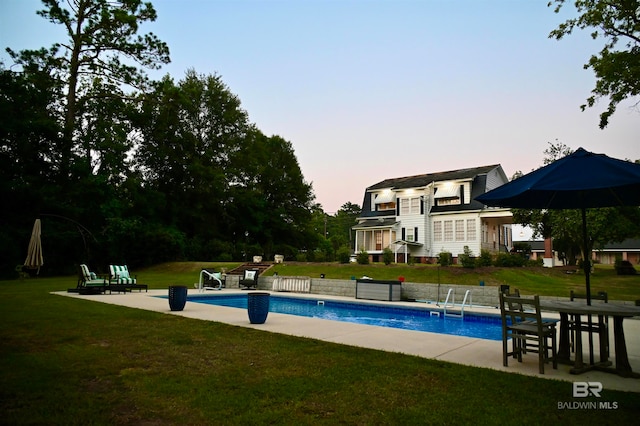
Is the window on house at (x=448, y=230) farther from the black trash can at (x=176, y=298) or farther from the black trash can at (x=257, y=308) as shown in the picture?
the black trash can at (x=257, y=308)

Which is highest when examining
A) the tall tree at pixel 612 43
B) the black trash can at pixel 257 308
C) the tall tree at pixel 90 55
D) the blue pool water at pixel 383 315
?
the tall tree at pixel 90 55

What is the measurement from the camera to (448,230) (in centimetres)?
3173

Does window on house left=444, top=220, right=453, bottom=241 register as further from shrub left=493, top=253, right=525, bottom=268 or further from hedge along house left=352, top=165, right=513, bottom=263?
shrub left=493, top=253, right=525, bottom=268

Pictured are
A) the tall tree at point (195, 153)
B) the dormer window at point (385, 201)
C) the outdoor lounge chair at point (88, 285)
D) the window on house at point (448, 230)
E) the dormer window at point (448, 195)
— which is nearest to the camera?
the outdoor lounge chair at point (88, 285)

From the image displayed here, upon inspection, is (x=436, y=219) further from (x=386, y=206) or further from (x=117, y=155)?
(x=117, y=155)

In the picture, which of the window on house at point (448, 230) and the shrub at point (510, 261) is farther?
the window on house at point (448, 230)

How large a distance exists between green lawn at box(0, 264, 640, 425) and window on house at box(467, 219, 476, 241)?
2591 centimetres

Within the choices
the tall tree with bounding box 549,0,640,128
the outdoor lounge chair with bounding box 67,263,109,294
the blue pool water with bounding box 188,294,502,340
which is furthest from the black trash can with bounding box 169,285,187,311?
the tall tree with bounding box 549,0,640,128

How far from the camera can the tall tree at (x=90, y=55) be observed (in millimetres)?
28047

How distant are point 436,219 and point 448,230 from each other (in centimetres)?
136

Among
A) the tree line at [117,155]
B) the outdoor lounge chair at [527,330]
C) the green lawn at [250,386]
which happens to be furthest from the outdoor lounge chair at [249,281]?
the outdoor lounge chair at [527,330]

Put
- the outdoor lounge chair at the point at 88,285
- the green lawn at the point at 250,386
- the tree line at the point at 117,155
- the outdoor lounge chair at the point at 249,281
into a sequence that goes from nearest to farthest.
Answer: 1. the green lawn at the point at 250,386
2. the outdoor lounge chair at the point at 88,285
3. the outdoor lounge chair at the point at 249,281
4. the tree line at the point at 117,155

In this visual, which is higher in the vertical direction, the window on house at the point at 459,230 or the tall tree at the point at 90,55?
the tall tree at the point at 90,55

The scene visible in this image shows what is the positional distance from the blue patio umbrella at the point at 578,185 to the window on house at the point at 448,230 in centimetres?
2523
